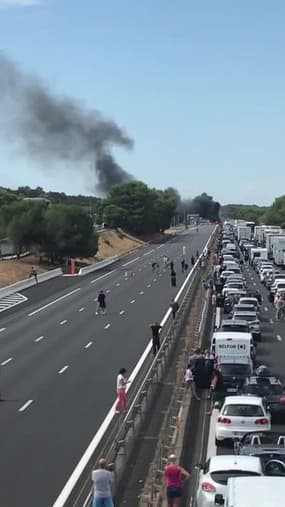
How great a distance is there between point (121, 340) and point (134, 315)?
10.3 m

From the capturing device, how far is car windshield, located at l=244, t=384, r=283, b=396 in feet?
79.1

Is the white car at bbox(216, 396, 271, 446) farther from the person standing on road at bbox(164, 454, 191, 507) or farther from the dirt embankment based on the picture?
the dirt embankment

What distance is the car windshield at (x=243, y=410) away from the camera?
21.3 m

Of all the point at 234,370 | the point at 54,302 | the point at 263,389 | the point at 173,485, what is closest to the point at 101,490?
the point at 173,485

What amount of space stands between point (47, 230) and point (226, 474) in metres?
84.1

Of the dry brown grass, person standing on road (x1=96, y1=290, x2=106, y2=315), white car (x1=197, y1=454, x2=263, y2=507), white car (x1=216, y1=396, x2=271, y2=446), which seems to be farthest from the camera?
the dry brown grass

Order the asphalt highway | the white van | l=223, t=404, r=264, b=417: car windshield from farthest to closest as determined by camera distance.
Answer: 1. l=223, t=404, r=264, b=417: car windshield
2. the asphalt highway
3. the white van

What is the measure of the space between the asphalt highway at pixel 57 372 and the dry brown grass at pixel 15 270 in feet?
32.4

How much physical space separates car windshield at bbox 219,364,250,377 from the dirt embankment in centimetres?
4613

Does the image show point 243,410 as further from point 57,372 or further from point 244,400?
point 57,372

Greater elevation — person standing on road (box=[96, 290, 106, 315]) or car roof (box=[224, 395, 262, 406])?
car roof (box=[224, 395, 262, 406])

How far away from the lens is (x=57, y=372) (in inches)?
1246

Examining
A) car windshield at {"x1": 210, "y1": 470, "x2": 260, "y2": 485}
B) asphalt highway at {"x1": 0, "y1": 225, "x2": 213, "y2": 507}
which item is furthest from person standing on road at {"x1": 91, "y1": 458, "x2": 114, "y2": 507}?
asphalt highway at {"x1": 0, "y1": 225, "x2": 213, "y2": 507}

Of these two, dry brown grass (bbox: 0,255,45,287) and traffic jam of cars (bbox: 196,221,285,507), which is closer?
traffic jam of cars (bbox: 196,221,285,507)
